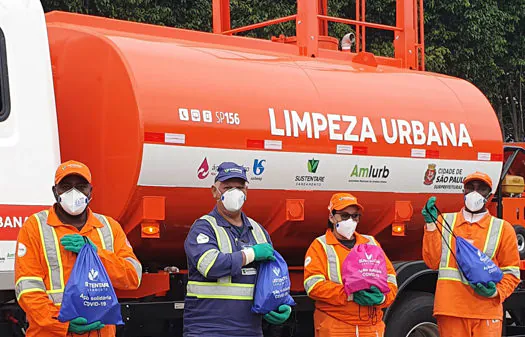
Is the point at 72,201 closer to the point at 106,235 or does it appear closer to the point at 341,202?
the point at 106,235

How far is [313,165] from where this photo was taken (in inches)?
274

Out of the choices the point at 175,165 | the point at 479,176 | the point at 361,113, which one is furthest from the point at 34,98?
the point at 479,176

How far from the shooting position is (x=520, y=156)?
361 inches

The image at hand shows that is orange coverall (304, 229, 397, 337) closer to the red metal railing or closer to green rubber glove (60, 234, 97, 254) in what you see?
green rubber glove (60, 234, 97, 254)

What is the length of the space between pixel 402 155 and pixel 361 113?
50 centimetres

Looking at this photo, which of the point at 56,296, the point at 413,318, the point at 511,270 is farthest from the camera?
the point at 413,318

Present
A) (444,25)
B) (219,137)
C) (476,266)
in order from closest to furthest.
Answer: (219,137) < (476,266) < (444,25)

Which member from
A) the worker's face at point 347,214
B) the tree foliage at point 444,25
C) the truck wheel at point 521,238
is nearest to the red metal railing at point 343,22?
the truck wheel at point 521,238

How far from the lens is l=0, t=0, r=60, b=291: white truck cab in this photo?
549 cm

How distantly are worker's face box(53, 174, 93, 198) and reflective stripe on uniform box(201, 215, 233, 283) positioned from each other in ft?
2.40

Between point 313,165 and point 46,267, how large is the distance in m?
2.52

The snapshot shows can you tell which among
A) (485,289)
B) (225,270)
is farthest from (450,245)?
(225,270)

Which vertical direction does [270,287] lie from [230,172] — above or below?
below

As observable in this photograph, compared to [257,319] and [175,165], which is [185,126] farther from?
[257,319]
